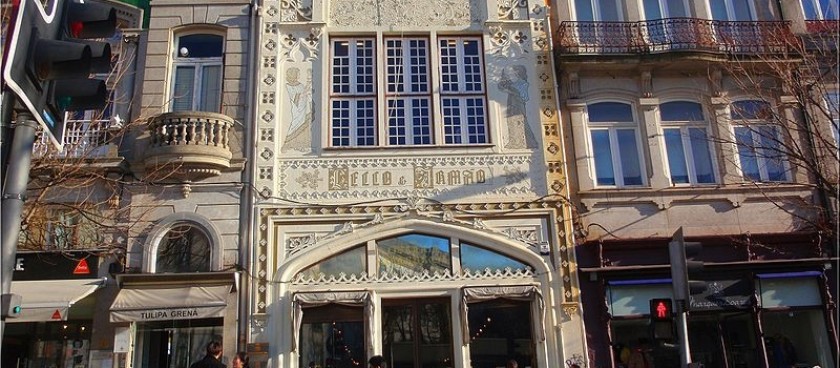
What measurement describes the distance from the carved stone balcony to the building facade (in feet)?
2.90

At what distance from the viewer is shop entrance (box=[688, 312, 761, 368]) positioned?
43.9 feet

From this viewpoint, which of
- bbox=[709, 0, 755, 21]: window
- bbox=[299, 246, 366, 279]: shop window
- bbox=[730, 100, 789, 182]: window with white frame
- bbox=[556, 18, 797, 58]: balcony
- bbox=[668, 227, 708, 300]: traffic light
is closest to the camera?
bbox=[668, 227, 708, 300]: traffic light

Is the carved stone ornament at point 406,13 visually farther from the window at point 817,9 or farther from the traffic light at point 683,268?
the traffic light at point 683,268

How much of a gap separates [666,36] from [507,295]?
6.95 meters

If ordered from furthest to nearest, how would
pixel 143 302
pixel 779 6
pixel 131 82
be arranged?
pixel 779 6, pixel 131 82, pixel 143 302

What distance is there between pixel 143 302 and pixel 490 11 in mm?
9639

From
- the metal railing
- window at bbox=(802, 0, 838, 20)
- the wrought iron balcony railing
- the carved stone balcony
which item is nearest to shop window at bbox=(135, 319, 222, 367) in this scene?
the carved stone balcony

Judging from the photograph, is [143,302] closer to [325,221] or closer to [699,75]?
[325,221]

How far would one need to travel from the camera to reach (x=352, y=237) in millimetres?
13547

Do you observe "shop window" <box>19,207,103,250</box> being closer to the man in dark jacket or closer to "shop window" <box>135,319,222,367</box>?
"shop window" <box>135,319,222,367</box>

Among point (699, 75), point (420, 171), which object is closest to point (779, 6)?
point (699, 75)

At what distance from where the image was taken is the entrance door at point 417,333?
1312 centimetres

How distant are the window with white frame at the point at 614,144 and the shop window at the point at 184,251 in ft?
27.2

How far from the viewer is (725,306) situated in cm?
1329
